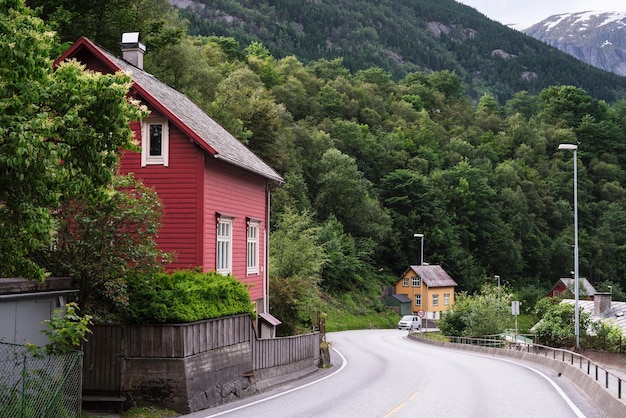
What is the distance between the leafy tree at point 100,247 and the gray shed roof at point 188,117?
5.07 meters

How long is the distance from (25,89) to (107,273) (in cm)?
726

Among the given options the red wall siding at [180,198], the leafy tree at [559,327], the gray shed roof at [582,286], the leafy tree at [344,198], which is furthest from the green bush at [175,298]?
the gray shed roof at [582,286]

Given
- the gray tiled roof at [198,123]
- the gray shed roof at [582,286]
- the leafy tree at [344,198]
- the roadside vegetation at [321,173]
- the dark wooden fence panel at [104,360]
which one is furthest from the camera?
the gray shed roof at [582,286]

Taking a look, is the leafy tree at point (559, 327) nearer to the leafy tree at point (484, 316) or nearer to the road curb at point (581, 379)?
the road curb at point (581, 379)

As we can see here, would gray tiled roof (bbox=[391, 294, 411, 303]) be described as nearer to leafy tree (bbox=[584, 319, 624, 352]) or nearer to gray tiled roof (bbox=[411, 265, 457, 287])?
gray tiled roof (bbox=[411, 265, 457, 287])

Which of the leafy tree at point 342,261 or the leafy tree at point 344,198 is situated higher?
the leafy tree at point 344,198

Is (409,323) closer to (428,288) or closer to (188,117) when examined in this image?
(428,288)

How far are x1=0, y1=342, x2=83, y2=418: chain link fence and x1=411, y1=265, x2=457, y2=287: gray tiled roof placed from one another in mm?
79388

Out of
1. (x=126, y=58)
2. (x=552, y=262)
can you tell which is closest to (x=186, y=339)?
(x=126, y=58)

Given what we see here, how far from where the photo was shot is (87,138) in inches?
519

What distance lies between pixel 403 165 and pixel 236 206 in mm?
96347

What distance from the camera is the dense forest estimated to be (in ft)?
190

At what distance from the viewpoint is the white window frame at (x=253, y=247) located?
29.9 m

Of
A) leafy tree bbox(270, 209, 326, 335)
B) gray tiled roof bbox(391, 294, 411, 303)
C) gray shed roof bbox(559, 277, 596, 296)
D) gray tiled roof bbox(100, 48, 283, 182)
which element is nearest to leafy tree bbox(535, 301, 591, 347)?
leafy tree bbox(270, 209, 326, 335)
